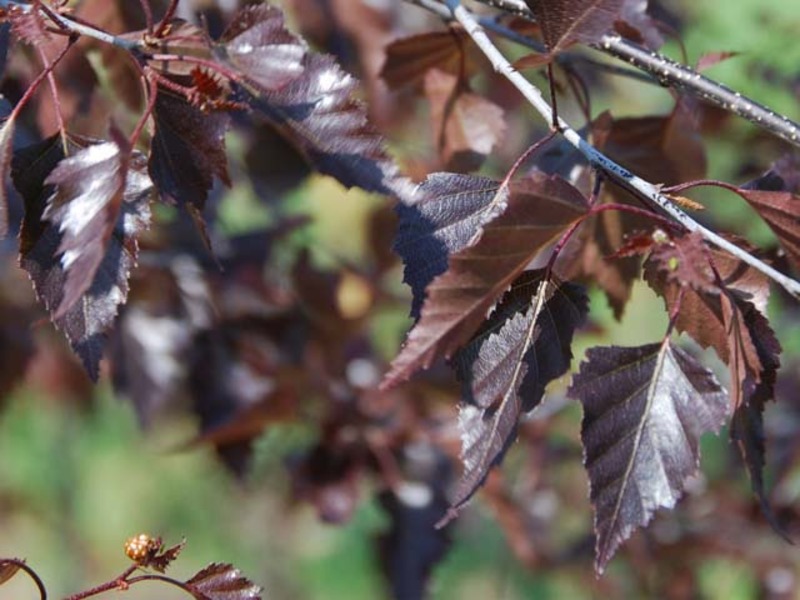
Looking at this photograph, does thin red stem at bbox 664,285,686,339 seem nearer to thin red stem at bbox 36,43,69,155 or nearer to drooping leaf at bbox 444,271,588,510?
drooping leaf at bbox 444,271,588,510

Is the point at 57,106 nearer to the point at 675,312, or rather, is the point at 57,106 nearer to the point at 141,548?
the point at 141,548

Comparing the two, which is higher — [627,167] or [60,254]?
[60,254]

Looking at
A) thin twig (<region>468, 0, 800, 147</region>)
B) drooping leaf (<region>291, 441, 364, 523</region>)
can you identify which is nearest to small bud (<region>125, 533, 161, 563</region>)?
thin twig (<region>468, 0, 800, 147</region>)

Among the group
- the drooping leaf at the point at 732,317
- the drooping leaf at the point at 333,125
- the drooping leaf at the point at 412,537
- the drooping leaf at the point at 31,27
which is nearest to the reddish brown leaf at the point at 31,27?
the drooping leaf at the point at 31,27

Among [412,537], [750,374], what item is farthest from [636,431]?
[412,537]

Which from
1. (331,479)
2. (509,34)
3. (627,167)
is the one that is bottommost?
(331,479)

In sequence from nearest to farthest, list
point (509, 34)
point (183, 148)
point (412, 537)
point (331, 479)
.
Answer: point (183, 148)
point (509, 34)
point (412, 537)
point (331, 479)

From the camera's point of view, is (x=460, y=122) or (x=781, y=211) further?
(x=460, y=122)

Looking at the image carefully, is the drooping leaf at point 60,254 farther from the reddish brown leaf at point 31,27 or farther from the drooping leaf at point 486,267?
the drooping leaf at point 486,267
